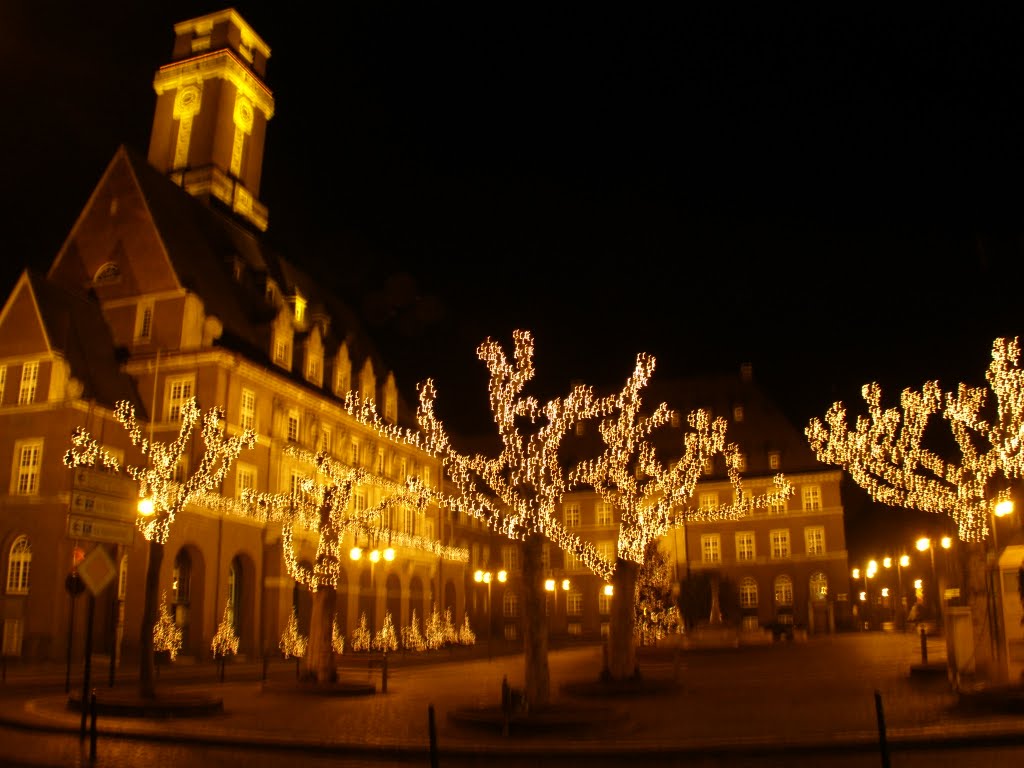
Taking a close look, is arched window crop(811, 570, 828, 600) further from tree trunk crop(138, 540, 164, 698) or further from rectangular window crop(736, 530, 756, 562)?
tree trunk crop(138, 540, 164, 698)

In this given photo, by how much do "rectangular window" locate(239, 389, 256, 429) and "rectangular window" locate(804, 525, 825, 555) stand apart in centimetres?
4993

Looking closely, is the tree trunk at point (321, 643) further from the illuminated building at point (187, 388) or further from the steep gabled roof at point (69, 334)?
the steep gabled roof at point (69, 334)

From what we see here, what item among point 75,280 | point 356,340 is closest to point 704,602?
point 356,340

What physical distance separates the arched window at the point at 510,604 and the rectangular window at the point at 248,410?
4406cm

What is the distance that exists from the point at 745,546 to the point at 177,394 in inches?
2033

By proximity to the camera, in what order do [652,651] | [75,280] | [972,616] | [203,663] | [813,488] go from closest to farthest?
[972,616], [203,663], [652,651], [75,280], [813,488]

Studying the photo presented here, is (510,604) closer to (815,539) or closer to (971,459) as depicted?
(815,539)

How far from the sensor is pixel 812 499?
7969 centimetres

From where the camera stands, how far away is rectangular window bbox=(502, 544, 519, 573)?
8694cm

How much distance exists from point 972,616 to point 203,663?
102 ft

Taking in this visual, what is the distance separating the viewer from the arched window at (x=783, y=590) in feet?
258

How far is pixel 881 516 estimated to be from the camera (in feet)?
320

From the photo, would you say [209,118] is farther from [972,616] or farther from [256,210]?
[972,616]

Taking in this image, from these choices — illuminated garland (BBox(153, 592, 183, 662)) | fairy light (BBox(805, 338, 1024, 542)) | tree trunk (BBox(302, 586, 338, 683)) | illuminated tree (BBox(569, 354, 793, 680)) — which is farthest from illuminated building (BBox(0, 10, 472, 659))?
fairy light (BBox(805, 338, 1024, 542))
